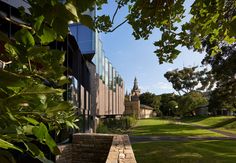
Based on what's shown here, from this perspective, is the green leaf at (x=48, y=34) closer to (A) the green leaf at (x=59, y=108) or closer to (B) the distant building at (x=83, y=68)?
(A) the green leaf at (x=59, y=108)

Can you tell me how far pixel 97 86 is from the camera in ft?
90.8

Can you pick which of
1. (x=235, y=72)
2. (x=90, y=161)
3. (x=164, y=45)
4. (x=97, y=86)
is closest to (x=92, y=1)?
(x=164, y=45)

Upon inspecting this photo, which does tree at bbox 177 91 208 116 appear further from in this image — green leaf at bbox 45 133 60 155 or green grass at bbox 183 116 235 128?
green leaf at bbox 45 133 60 155

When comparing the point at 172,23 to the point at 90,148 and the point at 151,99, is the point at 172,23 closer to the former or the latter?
the point at 90,148

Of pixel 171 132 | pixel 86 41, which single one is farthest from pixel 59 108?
pixel 171 132

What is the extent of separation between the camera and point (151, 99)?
109188mm

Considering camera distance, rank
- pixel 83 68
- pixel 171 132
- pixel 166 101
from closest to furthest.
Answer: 1. pixel 83 68
2. pixel 171 132
3. pixel 166 101

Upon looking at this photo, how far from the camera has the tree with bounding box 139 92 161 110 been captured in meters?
103

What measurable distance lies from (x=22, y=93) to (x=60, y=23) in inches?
10.7

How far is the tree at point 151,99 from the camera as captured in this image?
103 m

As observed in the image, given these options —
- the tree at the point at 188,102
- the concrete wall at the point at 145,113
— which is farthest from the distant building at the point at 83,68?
the concrete wall at the point at 145,113

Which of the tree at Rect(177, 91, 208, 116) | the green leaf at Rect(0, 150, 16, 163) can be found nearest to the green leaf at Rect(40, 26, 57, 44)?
the green leaf at Rect(0, 150, 16, 163)

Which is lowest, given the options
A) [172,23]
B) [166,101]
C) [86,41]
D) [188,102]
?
[172,23]

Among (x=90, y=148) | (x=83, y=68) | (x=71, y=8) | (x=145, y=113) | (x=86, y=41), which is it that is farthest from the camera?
(x=145, y=113)
